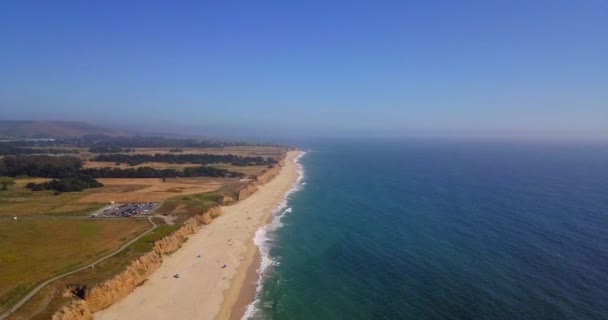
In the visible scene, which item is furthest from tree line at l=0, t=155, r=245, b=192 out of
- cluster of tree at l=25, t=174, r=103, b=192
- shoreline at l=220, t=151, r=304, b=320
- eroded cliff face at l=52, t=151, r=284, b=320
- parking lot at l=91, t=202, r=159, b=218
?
shoreline at l=220, t=151, r=304, b=320

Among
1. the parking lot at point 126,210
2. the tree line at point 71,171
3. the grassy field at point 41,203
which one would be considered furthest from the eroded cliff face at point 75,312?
the tree line at point 71,171

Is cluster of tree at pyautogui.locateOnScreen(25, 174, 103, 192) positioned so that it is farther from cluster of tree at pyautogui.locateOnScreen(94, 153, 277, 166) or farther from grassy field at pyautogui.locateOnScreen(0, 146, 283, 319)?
cluster of tree at pyautogui.locateOnScreen(94, 153, 277, 166)

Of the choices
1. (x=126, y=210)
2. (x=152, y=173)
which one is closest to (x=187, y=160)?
(x=152, y=173)

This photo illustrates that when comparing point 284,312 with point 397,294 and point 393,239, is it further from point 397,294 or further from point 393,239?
point 393,239

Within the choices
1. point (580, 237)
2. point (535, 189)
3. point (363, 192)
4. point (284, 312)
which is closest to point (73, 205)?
point (284, 312)

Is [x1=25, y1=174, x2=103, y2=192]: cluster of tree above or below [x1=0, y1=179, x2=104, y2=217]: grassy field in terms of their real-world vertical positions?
above

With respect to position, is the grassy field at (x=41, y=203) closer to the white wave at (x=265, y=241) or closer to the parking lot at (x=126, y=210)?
the parking lot at (x=126, y=210)
